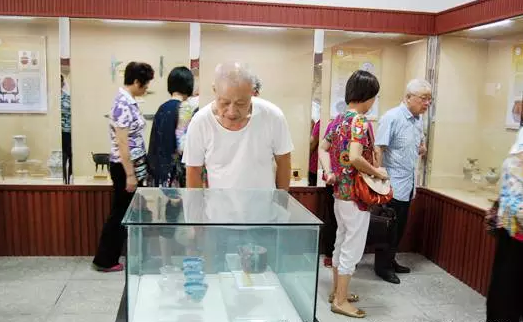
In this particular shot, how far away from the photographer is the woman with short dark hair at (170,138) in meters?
3.15

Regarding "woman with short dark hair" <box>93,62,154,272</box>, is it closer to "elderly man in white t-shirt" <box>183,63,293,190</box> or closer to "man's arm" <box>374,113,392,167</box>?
"elderly man in white t-shirt" <box>183,63,293,190</box>

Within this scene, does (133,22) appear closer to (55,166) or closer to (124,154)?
(124,154)

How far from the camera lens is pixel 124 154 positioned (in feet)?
10.3

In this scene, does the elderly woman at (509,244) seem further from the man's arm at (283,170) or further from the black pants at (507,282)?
the man's arm at (283,170)

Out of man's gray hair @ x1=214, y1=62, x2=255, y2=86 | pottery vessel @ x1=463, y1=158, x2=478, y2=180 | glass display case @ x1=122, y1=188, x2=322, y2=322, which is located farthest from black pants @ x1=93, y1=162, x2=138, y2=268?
pottery vessel @ x1=463, y1=158, x2=478, y2=180

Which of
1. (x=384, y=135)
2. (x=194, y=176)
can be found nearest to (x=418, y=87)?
(x=384, y=135)

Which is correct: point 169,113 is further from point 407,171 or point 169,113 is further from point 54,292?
point 407,171

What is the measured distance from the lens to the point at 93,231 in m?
3.69

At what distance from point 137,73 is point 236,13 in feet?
3.01

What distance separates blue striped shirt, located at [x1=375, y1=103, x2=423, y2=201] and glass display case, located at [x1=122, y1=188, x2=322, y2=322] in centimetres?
204

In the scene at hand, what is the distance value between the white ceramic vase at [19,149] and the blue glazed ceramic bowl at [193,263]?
290 centimetres

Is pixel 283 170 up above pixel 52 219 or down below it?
above

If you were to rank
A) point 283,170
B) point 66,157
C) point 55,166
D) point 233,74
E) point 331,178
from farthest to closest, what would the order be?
1. point 55,166
2. point 66,157
3. point 331,178
4. point 283,170
5. point 233,74

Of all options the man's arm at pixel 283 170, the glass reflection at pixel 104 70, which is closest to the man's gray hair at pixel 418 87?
the man's arm at pixel 283 170
